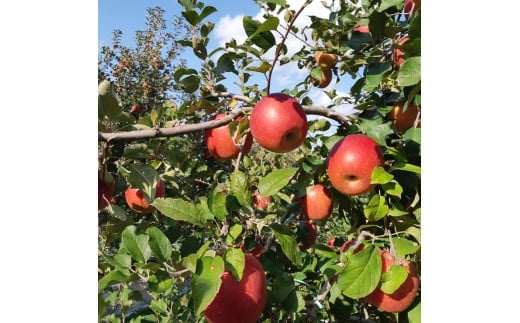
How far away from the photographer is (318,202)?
136cm

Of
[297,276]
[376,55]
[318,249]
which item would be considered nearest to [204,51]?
[376,55]

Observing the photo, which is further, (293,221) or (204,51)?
(293,221)

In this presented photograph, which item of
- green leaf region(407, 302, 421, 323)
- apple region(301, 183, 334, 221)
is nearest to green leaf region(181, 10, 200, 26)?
apple region(301, 183, 334, 221)

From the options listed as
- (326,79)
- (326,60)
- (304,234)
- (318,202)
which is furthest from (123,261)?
(326,79)

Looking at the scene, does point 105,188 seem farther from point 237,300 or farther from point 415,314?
point 415,314

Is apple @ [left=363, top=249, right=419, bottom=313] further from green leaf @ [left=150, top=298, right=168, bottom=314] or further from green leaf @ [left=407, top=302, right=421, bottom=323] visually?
green leaf @ [left=150, top=298, right=168, bottom=314]

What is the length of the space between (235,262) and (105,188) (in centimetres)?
52

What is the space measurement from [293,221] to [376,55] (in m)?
0.74

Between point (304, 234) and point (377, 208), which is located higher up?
point (377, 208)

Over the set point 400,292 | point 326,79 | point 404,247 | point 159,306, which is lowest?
point 159,306

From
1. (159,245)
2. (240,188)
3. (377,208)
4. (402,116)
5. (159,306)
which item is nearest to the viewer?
(159,245)

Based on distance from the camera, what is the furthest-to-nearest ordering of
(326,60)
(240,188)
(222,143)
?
1. (326,60)
2. (222,143)
3. (240,188)
